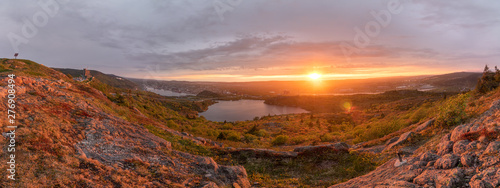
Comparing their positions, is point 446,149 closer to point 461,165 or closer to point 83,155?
point 461,165

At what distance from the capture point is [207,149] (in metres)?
15.7

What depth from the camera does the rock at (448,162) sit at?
21.0 ft

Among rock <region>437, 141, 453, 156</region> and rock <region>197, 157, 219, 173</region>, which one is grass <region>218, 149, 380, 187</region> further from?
rock <region>437, 141, 453, 156</region>

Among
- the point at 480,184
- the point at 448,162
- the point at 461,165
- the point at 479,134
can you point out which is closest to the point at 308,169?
the point at 448,162

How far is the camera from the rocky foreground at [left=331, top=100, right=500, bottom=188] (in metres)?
5.29

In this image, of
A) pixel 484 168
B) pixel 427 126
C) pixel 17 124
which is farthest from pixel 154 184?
pixel 427 126

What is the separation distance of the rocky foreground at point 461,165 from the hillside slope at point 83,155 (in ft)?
22.5

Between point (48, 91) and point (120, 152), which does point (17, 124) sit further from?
point (48, 91)

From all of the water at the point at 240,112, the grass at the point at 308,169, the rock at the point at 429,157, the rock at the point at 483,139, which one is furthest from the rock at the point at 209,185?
the water at the point at 240,112

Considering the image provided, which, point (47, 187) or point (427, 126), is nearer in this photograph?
point (47, 187)

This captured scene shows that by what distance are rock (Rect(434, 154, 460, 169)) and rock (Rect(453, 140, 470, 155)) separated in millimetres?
626

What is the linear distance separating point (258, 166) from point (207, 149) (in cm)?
427

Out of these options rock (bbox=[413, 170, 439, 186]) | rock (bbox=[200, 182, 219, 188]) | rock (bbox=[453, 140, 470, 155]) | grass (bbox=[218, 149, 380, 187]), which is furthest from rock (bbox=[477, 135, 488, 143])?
rock (bbox=[200, 182, 219, 188])

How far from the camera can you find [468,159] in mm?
6082
